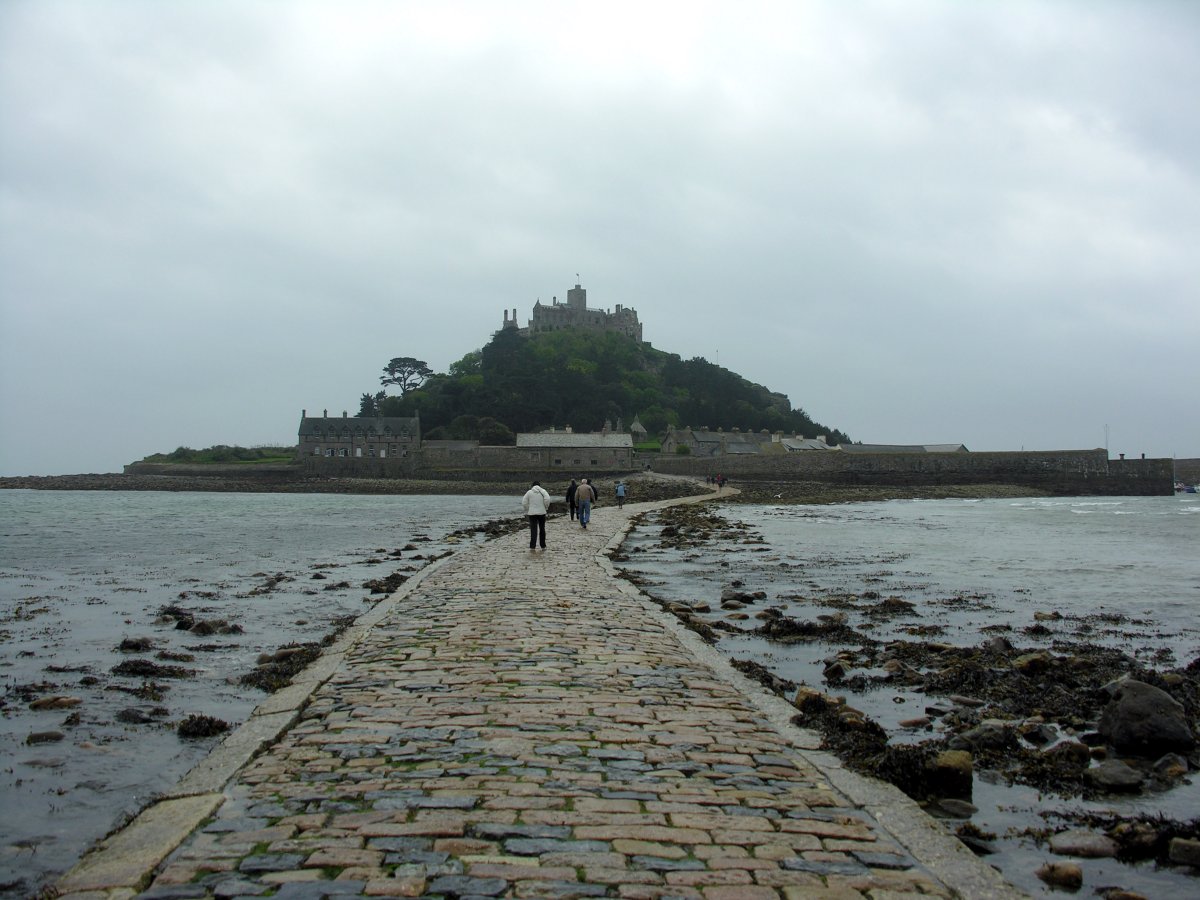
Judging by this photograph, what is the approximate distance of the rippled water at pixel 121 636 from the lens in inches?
206

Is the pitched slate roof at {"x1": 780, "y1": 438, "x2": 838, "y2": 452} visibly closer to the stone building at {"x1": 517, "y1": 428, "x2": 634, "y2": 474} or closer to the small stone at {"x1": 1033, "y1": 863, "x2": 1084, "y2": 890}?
the stone building at {"x1": 517, "y1": 428, "x2": 634, "y2": 474}

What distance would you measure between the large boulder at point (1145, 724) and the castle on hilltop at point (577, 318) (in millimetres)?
117875

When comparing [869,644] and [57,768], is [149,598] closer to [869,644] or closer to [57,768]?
[57,768]

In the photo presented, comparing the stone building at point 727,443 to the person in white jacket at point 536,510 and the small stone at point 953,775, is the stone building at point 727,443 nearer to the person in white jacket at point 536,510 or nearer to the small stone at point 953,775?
the person in white jacket at point 536,510

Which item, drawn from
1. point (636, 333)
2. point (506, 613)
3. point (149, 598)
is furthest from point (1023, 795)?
point (636, 333)

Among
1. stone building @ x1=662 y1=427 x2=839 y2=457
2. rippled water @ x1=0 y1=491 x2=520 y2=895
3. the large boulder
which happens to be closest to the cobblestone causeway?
rippled water @ x1=0 y1=491 x2=520 y2=895

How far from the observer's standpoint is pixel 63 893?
3520mm

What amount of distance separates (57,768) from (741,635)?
700 centimetres

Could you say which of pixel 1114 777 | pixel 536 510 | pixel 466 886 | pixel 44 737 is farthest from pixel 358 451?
pixel 466 886

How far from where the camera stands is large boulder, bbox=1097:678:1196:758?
20.1ft

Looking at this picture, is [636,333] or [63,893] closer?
[63,893]

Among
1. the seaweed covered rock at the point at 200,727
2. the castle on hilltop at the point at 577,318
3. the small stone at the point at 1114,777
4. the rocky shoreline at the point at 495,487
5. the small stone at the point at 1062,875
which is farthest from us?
the castle on hilltop at the point at 577,318

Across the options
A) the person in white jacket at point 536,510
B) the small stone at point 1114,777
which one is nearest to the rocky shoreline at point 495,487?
the person in white jacket at point 536,510

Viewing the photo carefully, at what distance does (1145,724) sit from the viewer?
6.19 m
